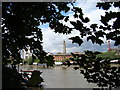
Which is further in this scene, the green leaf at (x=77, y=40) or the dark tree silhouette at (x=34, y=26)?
the green leaf at (x=77, y=40)

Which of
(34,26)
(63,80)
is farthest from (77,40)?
(63,80)

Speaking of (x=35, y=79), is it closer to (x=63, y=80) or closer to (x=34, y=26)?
(x=34, y=26)

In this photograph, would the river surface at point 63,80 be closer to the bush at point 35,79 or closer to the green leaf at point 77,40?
the bush at point 35,79

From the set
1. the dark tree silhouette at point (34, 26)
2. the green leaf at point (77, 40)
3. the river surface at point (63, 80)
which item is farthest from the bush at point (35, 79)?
the green leaf at point (77, 40)

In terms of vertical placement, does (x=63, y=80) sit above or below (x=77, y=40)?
below

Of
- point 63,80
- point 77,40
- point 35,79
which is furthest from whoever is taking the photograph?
point 63,80

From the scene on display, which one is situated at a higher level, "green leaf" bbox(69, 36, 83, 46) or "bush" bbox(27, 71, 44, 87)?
"green leaf" bbox(69, 36, 83, 46)

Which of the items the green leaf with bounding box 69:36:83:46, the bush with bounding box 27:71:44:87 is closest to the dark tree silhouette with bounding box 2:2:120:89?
the green leaf with bounding box 69:36:83:46

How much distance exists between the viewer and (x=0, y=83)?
53.1 inches

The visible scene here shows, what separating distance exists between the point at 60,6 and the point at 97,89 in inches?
39.0

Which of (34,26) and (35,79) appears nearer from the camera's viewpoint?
(35,79)

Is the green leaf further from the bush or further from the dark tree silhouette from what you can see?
the bush

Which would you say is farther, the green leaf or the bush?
the green leaf

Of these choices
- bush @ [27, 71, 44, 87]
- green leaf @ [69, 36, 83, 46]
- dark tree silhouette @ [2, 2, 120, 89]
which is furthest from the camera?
green leaf @ [69, 36, 83, 46]
